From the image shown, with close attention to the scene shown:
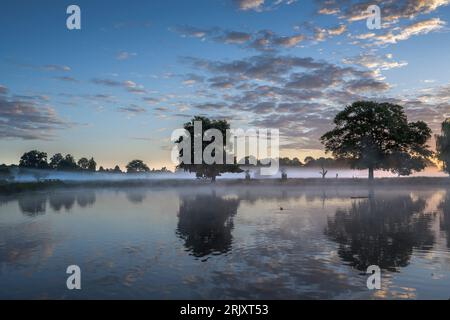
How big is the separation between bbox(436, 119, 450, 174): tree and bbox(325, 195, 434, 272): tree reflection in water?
226 feet

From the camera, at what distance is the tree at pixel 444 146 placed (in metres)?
91.2

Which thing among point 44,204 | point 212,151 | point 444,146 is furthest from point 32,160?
point 444,146

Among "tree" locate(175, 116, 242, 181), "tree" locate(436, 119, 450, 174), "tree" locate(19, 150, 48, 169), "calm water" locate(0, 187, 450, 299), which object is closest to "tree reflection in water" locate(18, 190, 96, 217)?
"calm water" locate(0, 187, 450, 299)

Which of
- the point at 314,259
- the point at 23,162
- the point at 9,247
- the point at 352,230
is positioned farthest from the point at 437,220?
the point at 23,162

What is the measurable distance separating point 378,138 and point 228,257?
3050 inches

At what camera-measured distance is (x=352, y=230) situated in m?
24.3

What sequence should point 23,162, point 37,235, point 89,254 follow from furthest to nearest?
1. point 23,162
2. point 37,235
3. point 89,254

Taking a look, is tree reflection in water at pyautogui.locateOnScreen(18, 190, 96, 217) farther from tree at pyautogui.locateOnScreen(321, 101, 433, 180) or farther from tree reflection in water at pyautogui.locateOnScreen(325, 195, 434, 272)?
tree at pyautogui.locateOnScreen(321, 101, 433, 180)

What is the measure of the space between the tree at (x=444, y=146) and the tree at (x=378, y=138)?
19.3 feet

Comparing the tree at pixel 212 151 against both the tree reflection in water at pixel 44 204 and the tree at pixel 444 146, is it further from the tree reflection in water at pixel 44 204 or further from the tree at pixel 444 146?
the tree at pixel 444 146

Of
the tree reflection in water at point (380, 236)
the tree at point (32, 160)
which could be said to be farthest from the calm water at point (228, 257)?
the tree at point (32, 160)

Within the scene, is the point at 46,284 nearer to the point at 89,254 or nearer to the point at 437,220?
the point at 89,254

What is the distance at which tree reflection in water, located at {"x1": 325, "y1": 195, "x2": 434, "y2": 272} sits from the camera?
16.5 metres
